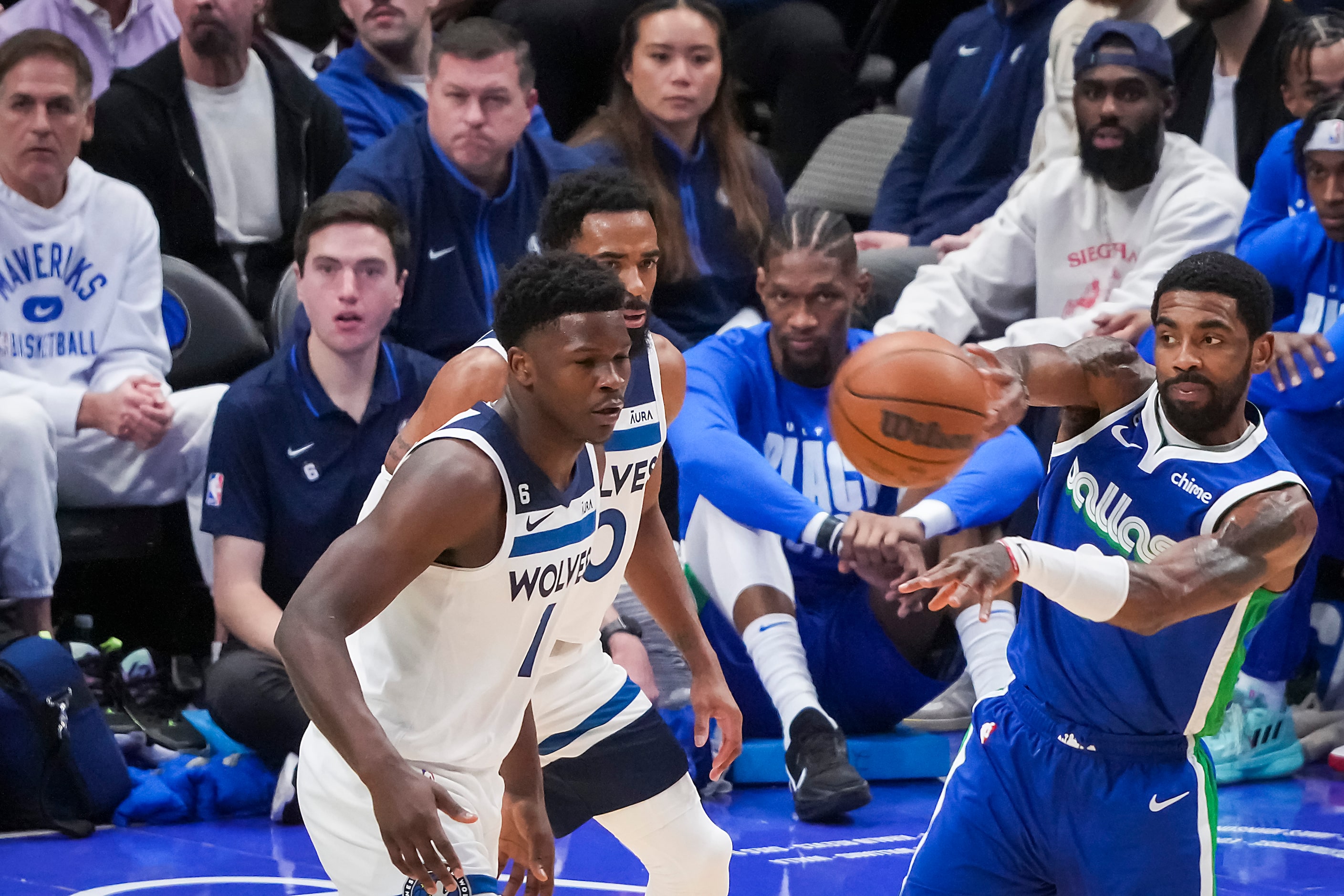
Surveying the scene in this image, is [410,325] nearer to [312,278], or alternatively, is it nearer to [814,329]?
[312,278]

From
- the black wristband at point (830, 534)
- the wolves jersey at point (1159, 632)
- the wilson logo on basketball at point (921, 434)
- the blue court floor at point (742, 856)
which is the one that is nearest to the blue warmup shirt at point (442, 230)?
the black wristband at point (830, 534)

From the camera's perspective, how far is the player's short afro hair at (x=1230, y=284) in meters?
3.41

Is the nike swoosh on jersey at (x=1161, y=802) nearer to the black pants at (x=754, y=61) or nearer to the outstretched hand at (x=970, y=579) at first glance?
the outstretched hand at (x=970, y=579)

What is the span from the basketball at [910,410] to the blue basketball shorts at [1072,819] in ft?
1.95

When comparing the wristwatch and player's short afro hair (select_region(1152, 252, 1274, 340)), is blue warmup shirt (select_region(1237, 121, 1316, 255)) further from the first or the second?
player's short afro hair (select_region(1152, 252, 1274, 340))

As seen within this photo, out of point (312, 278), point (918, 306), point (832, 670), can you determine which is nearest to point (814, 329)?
point (918, 306)

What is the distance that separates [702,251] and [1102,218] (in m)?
1.50

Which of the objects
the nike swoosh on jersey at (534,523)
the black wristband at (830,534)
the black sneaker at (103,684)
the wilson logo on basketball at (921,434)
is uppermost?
the wilson logo on basketball at (921,434)

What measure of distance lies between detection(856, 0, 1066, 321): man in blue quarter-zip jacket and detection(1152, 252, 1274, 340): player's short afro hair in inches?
134

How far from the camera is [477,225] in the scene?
236 inches

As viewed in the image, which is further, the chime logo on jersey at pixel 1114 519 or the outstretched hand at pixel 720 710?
the outstretched hand at pixel 720 710

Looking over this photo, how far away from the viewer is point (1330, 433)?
227 inches

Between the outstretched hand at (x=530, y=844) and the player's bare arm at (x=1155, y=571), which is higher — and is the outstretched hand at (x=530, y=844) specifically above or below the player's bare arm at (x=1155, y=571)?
below

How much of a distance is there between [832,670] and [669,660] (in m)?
0.55
